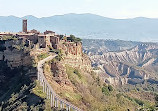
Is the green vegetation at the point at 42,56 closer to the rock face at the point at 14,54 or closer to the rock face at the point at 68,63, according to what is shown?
the rock face at the point at 14,54

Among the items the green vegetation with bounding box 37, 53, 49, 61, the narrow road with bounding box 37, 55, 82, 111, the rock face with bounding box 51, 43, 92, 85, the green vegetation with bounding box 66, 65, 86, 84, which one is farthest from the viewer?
the green vegetation with bounding box 66, 65, 86, 84

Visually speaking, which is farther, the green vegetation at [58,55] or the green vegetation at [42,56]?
the green vegetation at [58,55]

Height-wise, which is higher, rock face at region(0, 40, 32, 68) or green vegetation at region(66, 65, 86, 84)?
rock face at region(0, 40, 32, 68)

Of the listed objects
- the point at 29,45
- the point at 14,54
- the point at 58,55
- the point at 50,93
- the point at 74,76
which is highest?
the point at 29,45

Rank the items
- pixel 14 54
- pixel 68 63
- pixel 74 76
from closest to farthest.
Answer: pixel 14 54 < pixel 74 76 < pixel 68 63

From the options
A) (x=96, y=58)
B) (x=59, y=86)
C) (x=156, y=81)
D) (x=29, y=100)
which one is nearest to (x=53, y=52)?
(x=59, y=86)

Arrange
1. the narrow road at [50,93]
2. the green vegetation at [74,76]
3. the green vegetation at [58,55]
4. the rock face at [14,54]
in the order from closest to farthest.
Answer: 1. the narrow road at [50,93]
2. the rock face at [14,54]
3. the green vegetation at [58,55]
4. the green vegetation at [74,76]

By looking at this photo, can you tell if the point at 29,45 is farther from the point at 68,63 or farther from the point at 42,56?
the point at 68,63

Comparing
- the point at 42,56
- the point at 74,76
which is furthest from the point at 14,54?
the point at 74,76

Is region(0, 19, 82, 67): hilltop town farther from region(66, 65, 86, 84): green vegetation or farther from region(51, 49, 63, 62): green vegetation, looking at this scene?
region(66, 65, 86, 84): green vegetation

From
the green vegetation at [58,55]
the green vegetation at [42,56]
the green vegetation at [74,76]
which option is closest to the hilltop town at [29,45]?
the green vegetation at [42,56]

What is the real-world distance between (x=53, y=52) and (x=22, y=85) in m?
10.4

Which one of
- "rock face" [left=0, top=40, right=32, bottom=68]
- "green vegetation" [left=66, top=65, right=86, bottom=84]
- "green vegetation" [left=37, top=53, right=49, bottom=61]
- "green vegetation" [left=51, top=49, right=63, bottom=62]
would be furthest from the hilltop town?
"green vegetation" [left=66, top=65, right=86, bottom=84]

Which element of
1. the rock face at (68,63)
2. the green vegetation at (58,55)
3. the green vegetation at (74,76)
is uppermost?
the green vegetation at (58,55)
